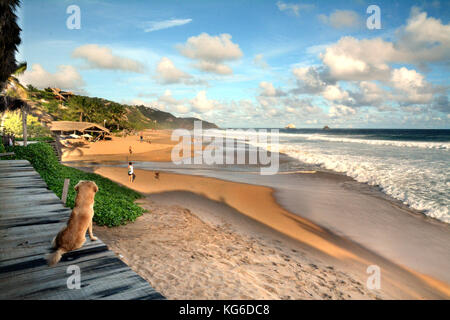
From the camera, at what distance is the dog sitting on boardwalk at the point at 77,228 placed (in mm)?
3350

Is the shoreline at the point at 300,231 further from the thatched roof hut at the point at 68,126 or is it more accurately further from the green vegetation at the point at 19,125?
the thatched roof hut at the point at 68,126

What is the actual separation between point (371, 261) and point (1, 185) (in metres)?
11.3

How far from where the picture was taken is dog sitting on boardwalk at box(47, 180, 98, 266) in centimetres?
335

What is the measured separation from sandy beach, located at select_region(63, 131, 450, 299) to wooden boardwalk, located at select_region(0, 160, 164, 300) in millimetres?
1607

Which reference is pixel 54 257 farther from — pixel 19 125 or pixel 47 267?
pixel 19 125

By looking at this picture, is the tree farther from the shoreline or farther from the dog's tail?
the dog's tail

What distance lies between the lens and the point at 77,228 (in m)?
3.54

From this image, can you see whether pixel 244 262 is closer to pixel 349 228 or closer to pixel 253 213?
pixel 253 213

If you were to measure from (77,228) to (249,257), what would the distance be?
164 inches

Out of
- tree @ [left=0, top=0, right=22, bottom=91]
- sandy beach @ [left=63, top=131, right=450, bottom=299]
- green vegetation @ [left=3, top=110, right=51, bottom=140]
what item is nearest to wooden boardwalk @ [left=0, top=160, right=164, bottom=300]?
sandy beach @ [left=63, top=131, right=450, bottom=299]

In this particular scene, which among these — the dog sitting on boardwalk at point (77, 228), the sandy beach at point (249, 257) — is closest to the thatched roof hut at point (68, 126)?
the sandy beach at point (249, 257)

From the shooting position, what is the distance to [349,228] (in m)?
9.04

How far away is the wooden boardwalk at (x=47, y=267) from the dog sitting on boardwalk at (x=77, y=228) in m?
0.10
